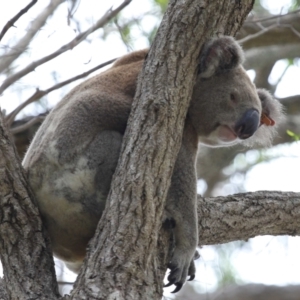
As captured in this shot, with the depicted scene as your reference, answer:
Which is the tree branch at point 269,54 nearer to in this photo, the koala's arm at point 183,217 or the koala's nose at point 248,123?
the koala's nose at point 248,123

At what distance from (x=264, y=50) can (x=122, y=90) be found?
3.97m

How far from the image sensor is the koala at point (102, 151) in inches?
127

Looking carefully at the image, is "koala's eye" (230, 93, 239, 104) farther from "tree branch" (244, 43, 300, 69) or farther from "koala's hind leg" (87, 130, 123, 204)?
"tree branch" (244, 43, 300, 69)

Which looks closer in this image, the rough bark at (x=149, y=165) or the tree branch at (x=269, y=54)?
the rough bark at (x=149, y=165)

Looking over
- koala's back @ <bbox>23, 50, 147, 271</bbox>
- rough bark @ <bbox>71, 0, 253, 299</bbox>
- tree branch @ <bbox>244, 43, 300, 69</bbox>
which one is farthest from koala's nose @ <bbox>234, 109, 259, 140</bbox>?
tree branch @ <bbox>244, 43, 300, 69</bbox>

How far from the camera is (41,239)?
2994 millimetres

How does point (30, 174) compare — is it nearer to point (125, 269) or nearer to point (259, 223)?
point (125, 269)

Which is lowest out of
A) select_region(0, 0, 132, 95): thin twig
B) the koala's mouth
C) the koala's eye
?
the koala's mouth

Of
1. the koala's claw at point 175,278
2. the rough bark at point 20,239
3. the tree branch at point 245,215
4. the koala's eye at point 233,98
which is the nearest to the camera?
the rough bark at point 20,239

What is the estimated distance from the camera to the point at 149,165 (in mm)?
2842

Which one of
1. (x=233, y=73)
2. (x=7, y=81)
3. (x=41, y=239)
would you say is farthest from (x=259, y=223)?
(x=7, y=81)

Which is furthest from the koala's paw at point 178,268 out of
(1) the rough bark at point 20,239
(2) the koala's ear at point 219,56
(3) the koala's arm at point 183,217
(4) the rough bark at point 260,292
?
(4) the rough bark at point 260,292

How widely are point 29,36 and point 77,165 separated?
2537 mm

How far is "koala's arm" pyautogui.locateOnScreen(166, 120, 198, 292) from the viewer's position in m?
3.19
